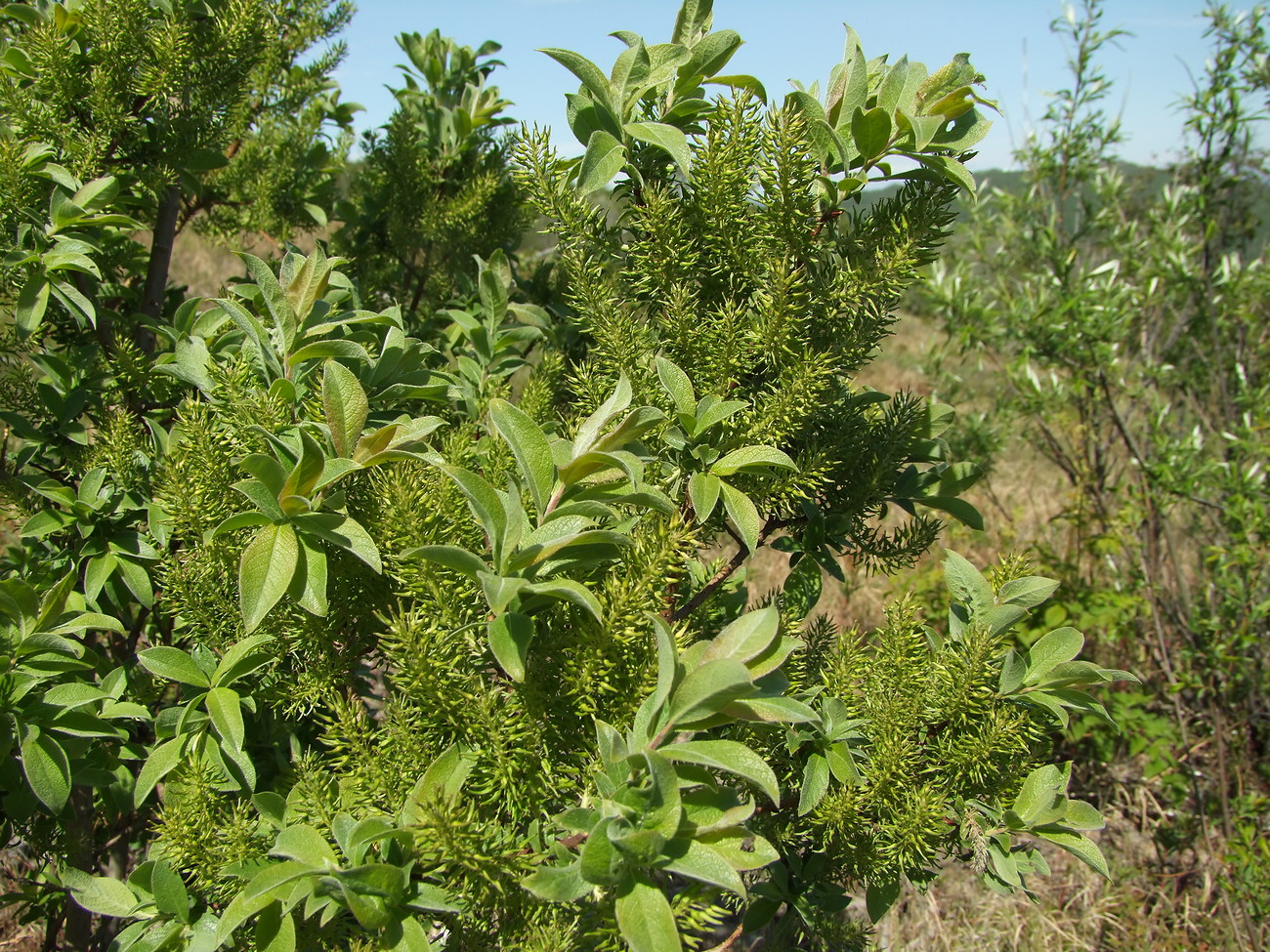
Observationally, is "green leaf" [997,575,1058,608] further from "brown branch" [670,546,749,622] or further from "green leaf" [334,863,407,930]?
"green leaf" [334,863,407,930]

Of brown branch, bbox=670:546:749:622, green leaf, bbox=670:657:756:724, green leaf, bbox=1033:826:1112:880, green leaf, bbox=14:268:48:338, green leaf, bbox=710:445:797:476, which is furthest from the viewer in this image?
green leaf, bbox=14:268:48:338

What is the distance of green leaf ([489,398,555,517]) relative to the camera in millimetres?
961

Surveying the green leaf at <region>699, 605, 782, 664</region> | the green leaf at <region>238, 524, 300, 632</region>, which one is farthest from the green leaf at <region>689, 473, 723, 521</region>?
the green leaf at <region>238, 524, 300, 632</region>

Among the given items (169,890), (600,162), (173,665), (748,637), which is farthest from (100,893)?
(600,162)

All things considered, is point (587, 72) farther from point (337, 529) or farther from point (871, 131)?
point (337, 529)

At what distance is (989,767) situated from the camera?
3.84ft

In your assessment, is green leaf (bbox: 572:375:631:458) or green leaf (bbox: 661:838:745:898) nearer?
green leaf (bbox: 661:838:745:898)

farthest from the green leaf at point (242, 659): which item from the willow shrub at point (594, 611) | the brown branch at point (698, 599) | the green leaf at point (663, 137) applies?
the green leaf at point (663, 137)

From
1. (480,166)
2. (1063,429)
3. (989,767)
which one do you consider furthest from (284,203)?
(1063,429)

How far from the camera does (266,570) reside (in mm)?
955

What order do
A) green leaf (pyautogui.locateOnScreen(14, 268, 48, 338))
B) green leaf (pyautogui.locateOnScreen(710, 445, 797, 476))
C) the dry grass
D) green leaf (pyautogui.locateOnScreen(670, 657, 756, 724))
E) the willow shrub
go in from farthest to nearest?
the dry grass
green leaf (pyautogui.locateOnScreen(14, 268, 48, 338))
green leaf (pyautogui.locateOnScreen(710, 445, 797, 476))
the willow shrub
green leaf (pyautogui.locateOnScreen(670, 657, 756, 724))

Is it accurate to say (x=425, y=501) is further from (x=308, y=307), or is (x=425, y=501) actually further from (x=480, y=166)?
(x=480, y=166)

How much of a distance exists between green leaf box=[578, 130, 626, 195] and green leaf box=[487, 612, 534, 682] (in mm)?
578

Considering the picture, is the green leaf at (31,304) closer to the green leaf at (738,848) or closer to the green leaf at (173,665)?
the green leaf at (173,665)
